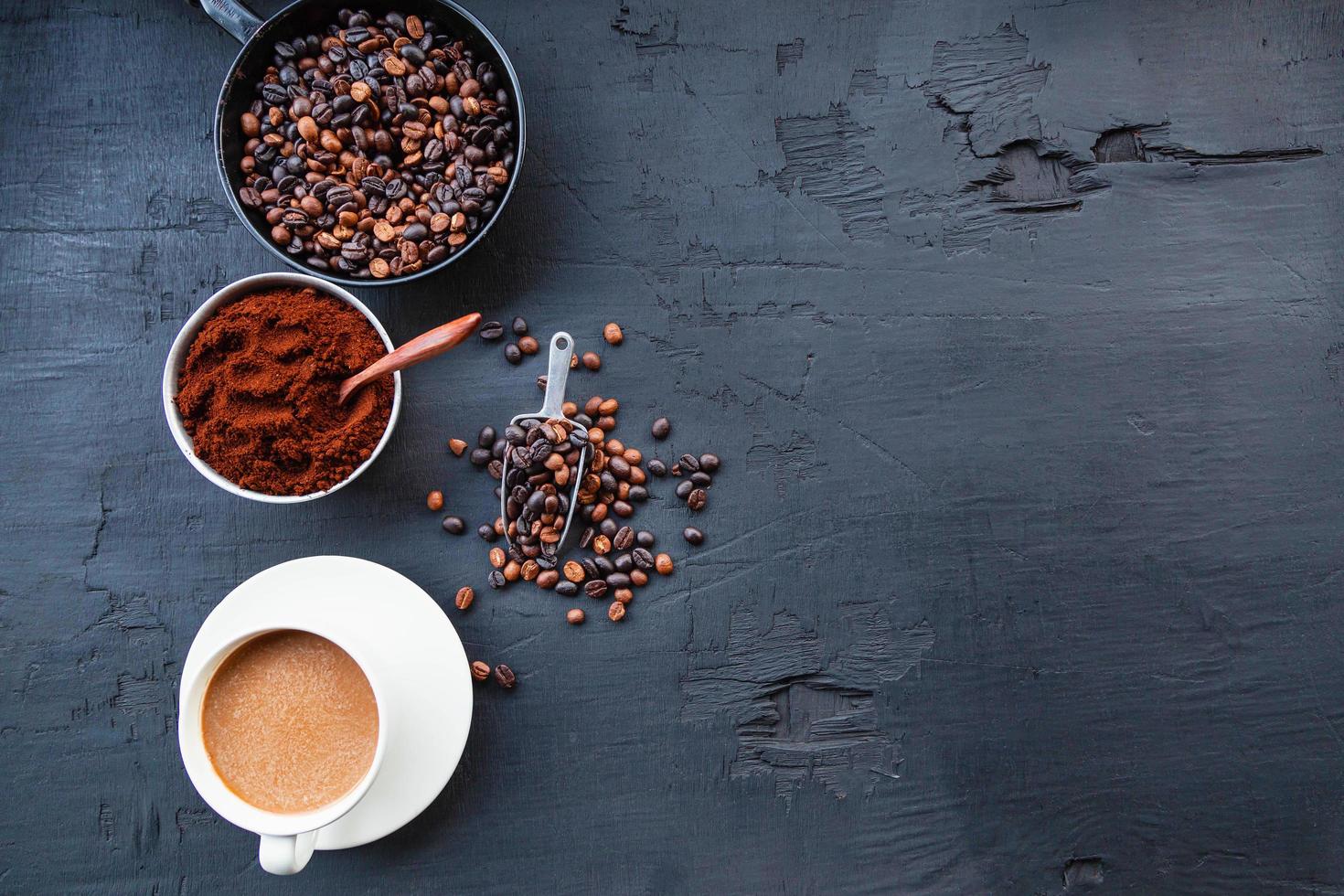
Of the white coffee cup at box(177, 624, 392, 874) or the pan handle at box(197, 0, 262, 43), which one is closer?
the white coffee cup at box(177, 624, 392, 874)

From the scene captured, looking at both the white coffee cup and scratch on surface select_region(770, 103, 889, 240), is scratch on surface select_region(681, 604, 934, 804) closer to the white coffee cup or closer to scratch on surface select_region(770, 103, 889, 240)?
the white coffee cup

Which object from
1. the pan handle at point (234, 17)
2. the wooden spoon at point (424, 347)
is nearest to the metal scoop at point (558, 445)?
the wooden spoon at point (424, 347)

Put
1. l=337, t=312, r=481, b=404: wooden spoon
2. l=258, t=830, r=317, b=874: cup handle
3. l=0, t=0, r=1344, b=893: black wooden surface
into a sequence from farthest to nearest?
l=0, t=0, r=1344, b=893: black wooden surface, l=337, t=312, r=481, b=404: wooden spoon, l=258, t=830, r=317, b=874: cup handle

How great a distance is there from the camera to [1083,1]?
136cm

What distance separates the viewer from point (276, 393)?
1161mm

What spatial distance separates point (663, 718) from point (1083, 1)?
1.32 metres

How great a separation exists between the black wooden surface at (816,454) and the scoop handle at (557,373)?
0.09 m

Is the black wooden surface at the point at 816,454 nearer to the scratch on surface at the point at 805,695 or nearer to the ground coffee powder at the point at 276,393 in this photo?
the scratch on surface at the point at 805,695

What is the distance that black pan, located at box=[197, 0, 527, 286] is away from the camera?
3.99ft

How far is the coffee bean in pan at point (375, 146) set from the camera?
49.1 inches

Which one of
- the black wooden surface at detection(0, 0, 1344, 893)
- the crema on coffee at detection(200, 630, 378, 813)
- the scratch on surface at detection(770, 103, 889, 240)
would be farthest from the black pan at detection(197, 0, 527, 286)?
the crema on coffee at detection(200, 630, 378, 813)

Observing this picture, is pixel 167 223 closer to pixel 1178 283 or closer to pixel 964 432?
pixel 964 432

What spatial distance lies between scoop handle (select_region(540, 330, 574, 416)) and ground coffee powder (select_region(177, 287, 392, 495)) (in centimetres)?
25

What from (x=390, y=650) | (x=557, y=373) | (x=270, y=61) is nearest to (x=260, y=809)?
(x=390, y=650)
